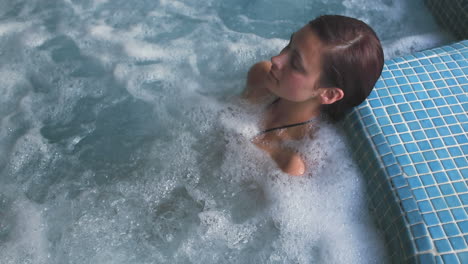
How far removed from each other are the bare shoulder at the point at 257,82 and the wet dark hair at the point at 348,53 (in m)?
0.70

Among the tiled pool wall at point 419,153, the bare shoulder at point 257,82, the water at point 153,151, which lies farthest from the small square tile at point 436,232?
the bare shoulder at point 257,82

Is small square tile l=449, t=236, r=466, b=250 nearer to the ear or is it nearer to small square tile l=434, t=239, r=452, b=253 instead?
small square tile l=434, t=239, r=452, b=253

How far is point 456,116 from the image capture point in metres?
2.42

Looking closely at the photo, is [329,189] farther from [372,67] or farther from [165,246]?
[165,246]

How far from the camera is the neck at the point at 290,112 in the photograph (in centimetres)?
229

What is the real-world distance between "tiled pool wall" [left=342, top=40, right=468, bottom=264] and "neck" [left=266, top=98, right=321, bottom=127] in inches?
11.2

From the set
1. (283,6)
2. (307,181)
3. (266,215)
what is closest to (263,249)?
(266,215)

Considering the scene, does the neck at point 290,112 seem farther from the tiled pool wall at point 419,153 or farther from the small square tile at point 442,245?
the small square tile at point 442,245

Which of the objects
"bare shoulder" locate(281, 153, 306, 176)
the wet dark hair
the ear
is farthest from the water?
the wet dark hair

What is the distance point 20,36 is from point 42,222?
162cm

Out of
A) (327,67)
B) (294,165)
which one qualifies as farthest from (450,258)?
(327,67)

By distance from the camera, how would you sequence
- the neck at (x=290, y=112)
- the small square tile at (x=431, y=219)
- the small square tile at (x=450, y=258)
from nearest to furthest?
1. the small square tile at (x=450, y=258)
2. the small square tile at (x=431, y=219)
3. the neck at (x=290, y=112)

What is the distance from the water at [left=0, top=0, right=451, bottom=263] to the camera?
2453 mm

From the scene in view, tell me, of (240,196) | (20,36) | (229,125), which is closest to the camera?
(240,196)
